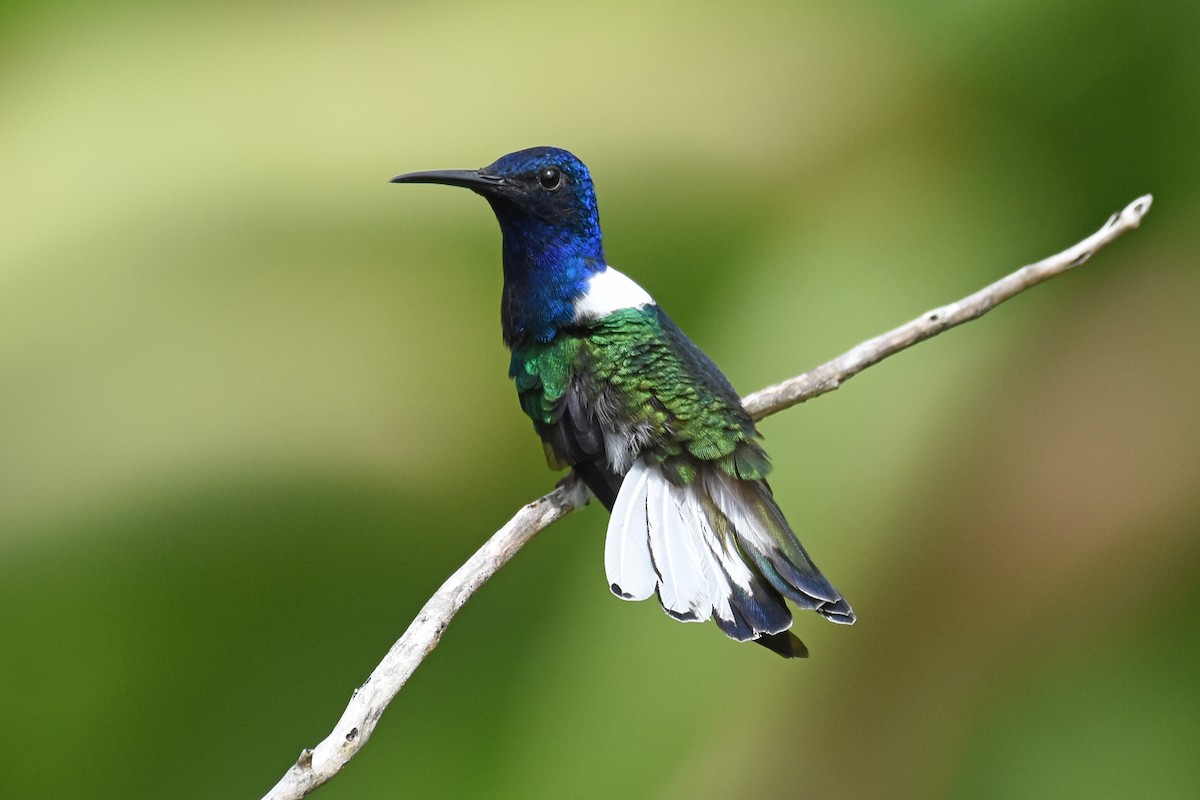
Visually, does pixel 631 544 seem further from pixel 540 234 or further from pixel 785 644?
pixel 540 234

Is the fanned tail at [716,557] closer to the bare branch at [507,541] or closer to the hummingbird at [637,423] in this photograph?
the hummingbird at [637,423]

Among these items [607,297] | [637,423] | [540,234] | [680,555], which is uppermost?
[540,234]

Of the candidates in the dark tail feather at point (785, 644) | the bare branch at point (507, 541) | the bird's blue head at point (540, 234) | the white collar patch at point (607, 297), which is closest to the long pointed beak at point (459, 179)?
the bird's blue head at point (540, 234)

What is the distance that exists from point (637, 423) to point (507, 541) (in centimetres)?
26

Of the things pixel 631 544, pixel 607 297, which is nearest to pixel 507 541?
pixel 631 544

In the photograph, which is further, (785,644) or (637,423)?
(637,423)

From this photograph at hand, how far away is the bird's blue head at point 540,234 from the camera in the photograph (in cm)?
155

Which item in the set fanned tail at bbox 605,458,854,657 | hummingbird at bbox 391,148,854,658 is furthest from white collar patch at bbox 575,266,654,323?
fanned tail at bbox 605,458,854,657

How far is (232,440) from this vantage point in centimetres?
224

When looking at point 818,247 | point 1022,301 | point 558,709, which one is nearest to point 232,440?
point 558,709

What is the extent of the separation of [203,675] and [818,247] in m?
1.55

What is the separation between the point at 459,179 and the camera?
1.48 m

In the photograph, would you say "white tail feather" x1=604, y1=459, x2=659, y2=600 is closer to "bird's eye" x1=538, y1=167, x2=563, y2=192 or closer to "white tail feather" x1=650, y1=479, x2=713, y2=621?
"white tail feather" x1=650, y1=479, x2=713, y2=621

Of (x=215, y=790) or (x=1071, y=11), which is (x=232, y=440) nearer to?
(x=215, y=790)
